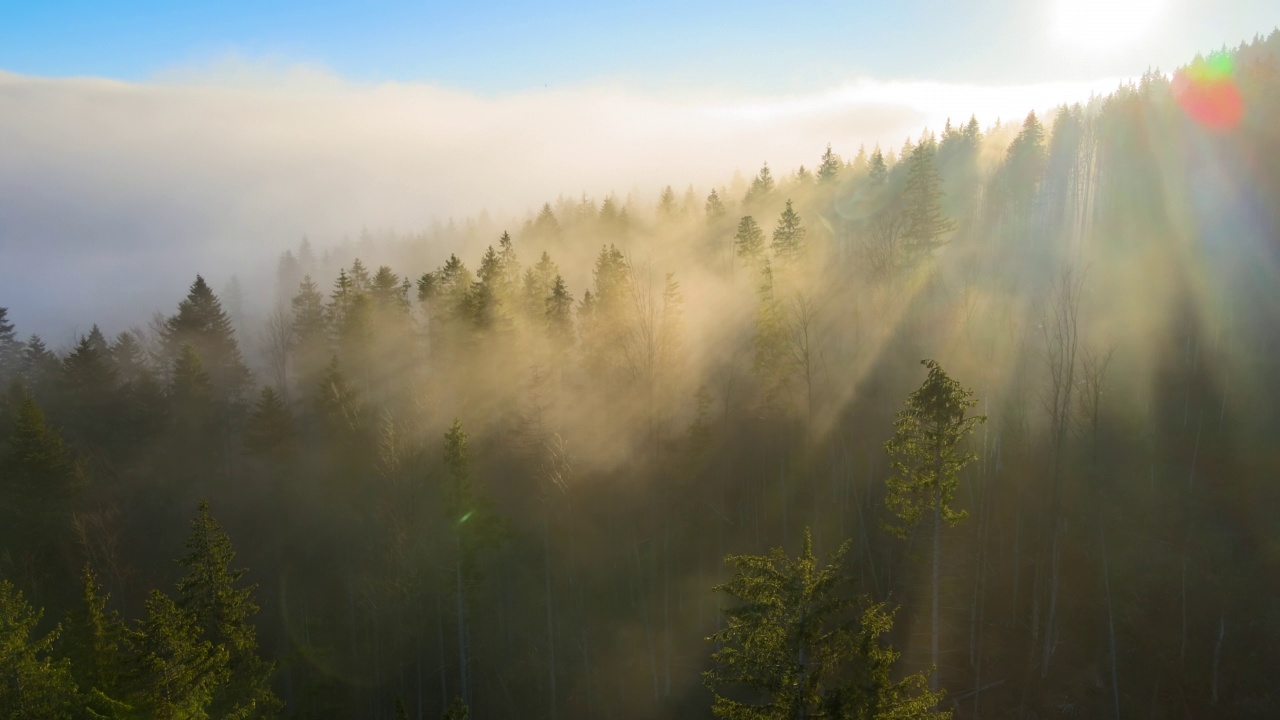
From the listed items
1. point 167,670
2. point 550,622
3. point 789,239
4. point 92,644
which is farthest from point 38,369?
point 789,239

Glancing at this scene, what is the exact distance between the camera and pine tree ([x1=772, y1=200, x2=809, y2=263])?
46.1 metres

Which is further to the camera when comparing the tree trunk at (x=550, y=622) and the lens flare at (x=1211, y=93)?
the lens flare at (x=1211, y=93)

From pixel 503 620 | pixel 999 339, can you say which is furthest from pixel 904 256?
pixel 503 620

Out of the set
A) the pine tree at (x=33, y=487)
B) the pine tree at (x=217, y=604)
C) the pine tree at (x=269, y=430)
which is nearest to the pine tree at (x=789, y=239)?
the pine tree at (x=269, y=430)

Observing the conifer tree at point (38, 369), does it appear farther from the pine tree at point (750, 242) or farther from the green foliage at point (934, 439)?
the green foliage at point (934, 439)

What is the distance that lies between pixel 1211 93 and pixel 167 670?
83646 mm

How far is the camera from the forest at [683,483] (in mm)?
23438

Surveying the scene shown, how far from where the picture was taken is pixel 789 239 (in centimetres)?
4609

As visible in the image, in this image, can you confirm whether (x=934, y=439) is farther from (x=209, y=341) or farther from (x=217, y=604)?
(x=209, y=341)

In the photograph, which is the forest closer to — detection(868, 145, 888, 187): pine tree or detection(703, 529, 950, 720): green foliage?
detection(703, 529, 950, 720): green foliage

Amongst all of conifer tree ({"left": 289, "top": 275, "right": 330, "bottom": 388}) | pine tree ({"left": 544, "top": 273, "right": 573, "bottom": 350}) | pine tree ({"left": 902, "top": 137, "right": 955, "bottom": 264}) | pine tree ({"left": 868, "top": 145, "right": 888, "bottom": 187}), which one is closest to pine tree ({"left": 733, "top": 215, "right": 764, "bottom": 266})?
pine tree ({"left": 902, "top": 137, "right": 955, "bottom": 264})

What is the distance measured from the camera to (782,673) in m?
12.2

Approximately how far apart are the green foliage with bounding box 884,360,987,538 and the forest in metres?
0.13

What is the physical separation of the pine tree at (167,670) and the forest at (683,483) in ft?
0.33
